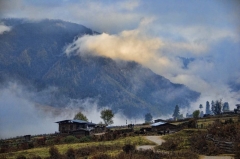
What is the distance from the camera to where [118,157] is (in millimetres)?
29125

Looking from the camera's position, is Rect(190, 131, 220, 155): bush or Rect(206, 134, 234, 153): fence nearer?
Rect(206, 134, 234, 153): fence

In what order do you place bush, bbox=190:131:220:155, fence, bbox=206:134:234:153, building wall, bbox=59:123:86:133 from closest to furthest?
fence, bbox=206:134:234:153, bush, bbox=190:131:220:155, building wall, bbox=59:123:86:133

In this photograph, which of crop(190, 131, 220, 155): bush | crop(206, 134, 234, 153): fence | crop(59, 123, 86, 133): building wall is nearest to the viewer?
crop(206, 134, 234, 153): fence

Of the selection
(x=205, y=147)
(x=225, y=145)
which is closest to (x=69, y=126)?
(x=205, y=147)

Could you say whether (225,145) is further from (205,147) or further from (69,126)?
(69,126)

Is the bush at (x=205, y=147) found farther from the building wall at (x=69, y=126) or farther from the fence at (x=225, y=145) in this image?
the building wall at (x=69, y=126)

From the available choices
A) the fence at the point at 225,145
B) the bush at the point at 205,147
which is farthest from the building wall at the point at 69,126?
the fence at the point at 225,145

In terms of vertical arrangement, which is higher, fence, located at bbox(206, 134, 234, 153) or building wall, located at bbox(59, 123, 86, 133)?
building wall, located at bbox(59, 123, 86, 133)

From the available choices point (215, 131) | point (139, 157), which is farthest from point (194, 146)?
point (139, 157)

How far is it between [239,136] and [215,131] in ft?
29.7

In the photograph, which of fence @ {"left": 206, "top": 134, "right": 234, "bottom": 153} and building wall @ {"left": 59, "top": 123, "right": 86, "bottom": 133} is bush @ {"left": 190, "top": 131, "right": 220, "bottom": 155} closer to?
fence @ {"left": 206, "top": 134, "right": 234, "bottom": 153}

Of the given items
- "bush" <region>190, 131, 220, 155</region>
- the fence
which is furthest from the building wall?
the fence

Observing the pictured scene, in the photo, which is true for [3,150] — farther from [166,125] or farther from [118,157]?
[166,125]

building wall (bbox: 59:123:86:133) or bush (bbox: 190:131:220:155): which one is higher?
building wall (bbox: 59:123:86:133)
